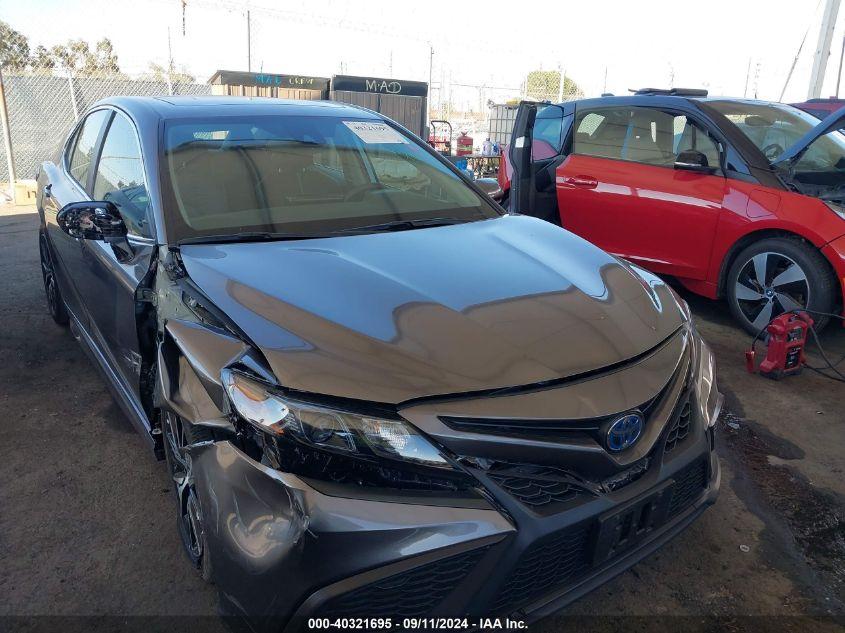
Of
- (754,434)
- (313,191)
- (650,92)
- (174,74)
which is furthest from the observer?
(174,74)

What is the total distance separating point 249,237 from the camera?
2299 mm

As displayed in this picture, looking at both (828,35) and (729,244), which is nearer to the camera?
(729,244)

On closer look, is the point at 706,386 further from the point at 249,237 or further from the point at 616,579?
the point at 249,237

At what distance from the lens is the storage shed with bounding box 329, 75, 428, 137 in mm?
13430

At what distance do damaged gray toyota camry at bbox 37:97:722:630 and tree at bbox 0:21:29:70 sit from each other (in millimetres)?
11832

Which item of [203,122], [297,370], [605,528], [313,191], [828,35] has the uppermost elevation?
[828,35]

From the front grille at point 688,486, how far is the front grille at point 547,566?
0.36 metres

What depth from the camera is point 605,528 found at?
1.62 metres

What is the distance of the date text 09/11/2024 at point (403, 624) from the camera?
4.79 feet

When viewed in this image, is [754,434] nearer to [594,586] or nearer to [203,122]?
[594,586]

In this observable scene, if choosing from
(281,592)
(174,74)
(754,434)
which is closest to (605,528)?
(281,592)

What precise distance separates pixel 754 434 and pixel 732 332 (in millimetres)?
1530

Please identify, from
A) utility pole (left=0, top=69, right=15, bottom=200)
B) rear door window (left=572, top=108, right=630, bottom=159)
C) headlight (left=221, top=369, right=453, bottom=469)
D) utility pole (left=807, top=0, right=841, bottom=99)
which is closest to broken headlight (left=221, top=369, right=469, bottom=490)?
headlight (left=221, top=369, right=453, bottom=469)

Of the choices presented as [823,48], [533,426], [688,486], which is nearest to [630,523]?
[688,486]
